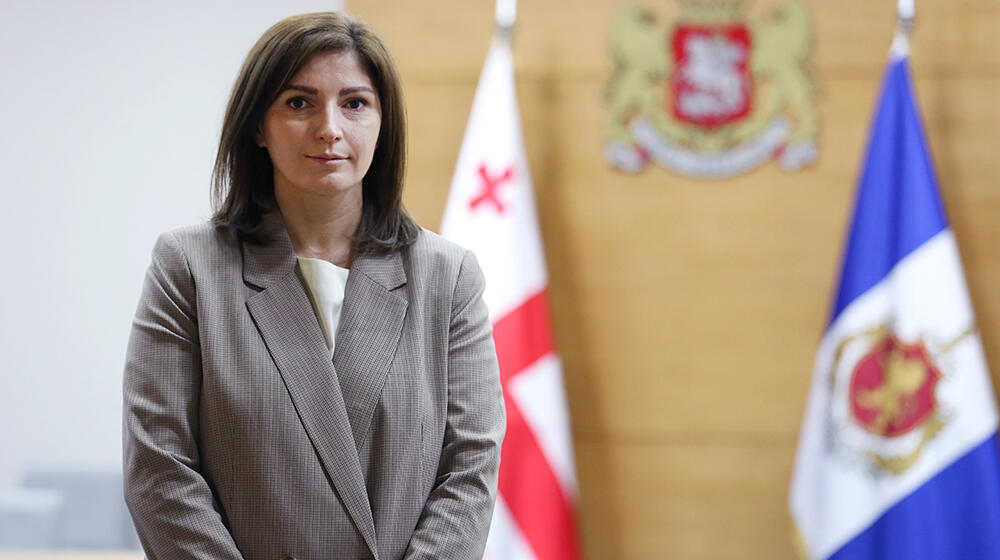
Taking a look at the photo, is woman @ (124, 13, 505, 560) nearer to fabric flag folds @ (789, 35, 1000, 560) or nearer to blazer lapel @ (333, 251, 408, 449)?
blazer lapel @ (333, 251, 408, 449)

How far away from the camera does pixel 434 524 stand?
1.55m

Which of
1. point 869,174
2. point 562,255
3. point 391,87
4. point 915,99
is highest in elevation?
point 391,87

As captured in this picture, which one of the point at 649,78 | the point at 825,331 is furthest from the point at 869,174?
the point at 649,78

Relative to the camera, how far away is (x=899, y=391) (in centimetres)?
294

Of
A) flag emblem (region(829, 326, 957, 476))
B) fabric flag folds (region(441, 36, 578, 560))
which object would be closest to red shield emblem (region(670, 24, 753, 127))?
fabric flag folds (region(441, 36, 578, 560))

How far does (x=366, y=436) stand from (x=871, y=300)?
191cm

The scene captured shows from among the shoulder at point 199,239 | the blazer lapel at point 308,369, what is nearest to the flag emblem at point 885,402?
the blazer lapel at point 308,369

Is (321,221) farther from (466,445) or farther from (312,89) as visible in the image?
(466,445)

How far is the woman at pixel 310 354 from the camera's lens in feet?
4.86

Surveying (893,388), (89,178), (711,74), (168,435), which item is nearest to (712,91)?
(711,74)

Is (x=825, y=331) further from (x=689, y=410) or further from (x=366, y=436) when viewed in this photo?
(x=366, y=436)

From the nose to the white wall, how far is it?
99.8 inches

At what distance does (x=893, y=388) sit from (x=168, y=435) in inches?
84.8

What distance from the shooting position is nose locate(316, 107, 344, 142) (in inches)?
60.7
